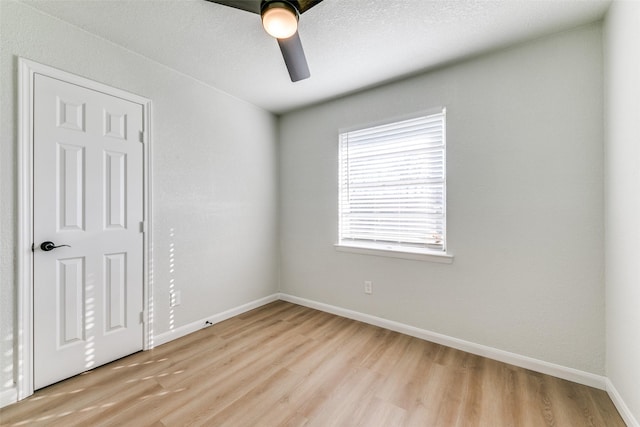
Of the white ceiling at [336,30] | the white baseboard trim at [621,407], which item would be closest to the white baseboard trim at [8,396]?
the white ceiling at [336,30]

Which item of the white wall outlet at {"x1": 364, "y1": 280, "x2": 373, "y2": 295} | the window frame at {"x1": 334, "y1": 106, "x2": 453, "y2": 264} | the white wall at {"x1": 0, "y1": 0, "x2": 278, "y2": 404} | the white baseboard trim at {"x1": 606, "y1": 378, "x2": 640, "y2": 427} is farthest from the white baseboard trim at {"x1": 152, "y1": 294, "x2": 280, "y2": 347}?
the white baseboard trim at {"x1": 606, "y1": 378, "x2": 640, "y2": 427}

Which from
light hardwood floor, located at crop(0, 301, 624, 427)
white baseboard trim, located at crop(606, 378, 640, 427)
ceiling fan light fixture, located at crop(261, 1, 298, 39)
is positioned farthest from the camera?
light hardwood floor, located at crop(0, 301, 624, 427)

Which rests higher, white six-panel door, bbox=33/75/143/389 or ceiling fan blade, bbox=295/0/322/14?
ceiling fan blade, bbox=295/0/322/14

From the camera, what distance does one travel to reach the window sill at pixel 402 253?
2389mm

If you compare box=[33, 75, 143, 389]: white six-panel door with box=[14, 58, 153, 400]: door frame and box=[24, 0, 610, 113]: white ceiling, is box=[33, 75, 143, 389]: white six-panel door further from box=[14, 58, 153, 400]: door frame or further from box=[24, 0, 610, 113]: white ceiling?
box=[24, 0, 610, 113]: white ceiling

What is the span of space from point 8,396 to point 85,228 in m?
1.09

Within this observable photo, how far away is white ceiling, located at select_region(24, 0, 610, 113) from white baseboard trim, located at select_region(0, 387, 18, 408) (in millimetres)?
2459

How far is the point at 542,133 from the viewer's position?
198cm

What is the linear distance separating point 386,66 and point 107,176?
2.52 meters

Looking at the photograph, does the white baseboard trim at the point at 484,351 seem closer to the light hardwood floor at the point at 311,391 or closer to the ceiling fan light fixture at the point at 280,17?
the light hardwood floor at the point at 311,391

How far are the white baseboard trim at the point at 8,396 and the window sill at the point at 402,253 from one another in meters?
2.66

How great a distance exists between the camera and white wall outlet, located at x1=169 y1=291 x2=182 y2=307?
2.49m

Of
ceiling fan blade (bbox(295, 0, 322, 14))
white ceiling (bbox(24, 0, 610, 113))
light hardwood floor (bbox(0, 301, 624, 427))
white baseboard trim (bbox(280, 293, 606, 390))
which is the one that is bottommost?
light hardwood floor (bbox(0, 301, 624, 427))

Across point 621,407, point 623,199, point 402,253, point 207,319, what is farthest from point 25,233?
point 621,407
